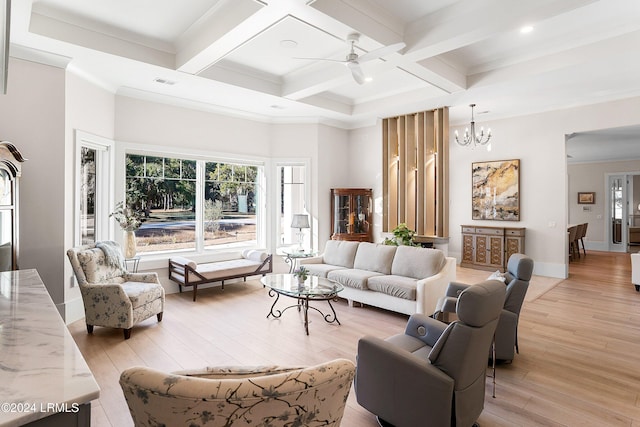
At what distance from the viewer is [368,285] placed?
4672 millimetres

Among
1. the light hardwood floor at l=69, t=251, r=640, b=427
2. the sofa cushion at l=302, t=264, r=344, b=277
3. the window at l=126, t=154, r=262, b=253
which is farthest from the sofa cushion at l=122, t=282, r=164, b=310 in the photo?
the sofa cushion at l=302, t=264, r=344, b=277

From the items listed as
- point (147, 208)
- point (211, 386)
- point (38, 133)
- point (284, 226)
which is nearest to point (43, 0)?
point (38, 133)

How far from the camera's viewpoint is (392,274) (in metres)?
4.88

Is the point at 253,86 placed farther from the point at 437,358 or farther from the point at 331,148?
the point at 437,358

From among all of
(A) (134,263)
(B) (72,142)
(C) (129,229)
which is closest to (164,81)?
(B) (72,142)

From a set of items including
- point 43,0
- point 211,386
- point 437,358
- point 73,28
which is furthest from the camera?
point 73,28

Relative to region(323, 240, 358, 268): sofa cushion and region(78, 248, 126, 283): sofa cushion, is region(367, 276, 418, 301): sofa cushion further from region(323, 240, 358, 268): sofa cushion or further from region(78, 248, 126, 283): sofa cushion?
region(78, 248, 126, 283): sofa cushion

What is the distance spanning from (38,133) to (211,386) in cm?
438

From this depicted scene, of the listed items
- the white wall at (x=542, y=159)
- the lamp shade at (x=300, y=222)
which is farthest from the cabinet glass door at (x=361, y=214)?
the lamp shade at (x=300, y=222)

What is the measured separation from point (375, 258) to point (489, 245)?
11.3ft

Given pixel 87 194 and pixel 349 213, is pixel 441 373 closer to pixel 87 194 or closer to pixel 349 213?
pixel 87 194

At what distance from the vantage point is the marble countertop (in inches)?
35.3

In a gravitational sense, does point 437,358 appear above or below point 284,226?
below

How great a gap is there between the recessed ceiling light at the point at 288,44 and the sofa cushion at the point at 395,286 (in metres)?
3.08
